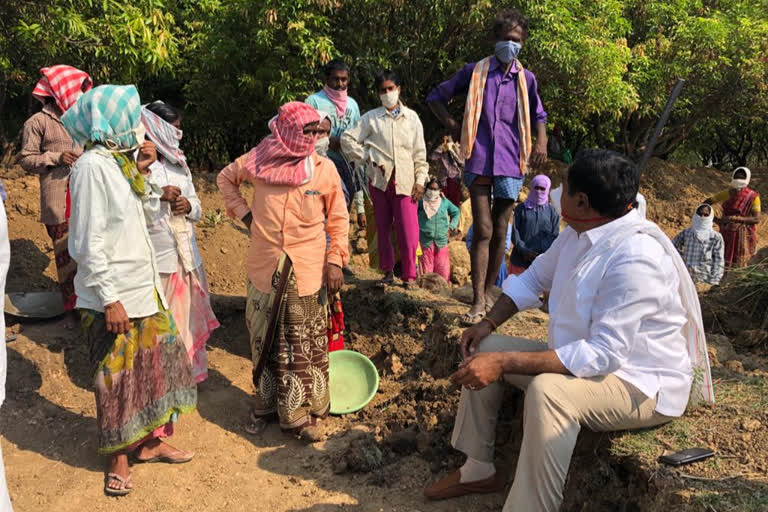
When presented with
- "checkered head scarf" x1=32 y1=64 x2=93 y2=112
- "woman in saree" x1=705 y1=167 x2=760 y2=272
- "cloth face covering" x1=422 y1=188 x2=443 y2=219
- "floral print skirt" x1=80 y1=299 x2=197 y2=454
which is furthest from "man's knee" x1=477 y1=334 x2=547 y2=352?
"woman in saree" x1=705 y1=167 x2=760 y2=272

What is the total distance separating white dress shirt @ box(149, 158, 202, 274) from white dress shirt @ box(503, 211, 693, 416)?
8.02 ft

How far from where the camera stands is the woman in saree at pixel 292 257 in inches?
150

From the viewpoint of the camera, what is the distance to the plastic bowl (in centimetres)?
444

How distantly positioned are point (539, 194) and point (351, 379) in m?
2.60

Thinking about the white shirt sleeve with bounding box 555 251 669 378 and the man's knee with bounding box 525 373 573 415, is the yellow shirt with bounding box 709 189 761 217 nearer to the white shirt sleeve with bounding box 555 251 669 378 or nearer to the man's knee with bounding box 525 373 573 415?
the white shirt sleeve with bounding box 555 251 669 378

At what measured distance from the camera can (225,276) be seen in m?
7.11

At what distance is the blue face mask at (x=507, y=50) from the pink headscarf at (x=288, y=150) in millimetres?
1362

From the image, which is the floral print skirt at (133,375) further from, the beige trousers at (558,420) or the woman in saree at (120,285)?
the beige trousers at (558,420)

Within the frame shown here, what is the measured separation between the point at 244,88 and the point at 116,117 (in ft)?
19.9

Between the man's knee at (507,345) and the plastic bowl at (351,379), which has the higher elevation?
the man's knee at (507,345)

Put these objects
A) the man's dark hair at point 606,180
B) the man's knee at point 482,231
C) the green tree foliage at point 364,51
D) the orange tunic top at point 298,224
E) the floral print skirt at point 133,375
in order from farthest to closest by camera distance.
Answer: the green tree foliage at point 364,51
the man's knee at point 482,231
the orange tunic top at point 298,224
the floral print skirt at point 133,375
the man's dark hair at point 606,180

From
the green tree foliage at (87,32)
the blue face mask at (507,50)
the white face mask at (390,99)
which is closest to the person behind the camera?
the blue face mask at (507,50)

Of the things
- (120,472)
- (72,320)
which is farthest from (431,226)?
(120,472)

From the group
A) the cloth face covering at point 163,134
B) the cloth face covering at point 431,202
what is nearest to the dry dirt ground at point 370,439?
the cloth face covering at point 431,202
